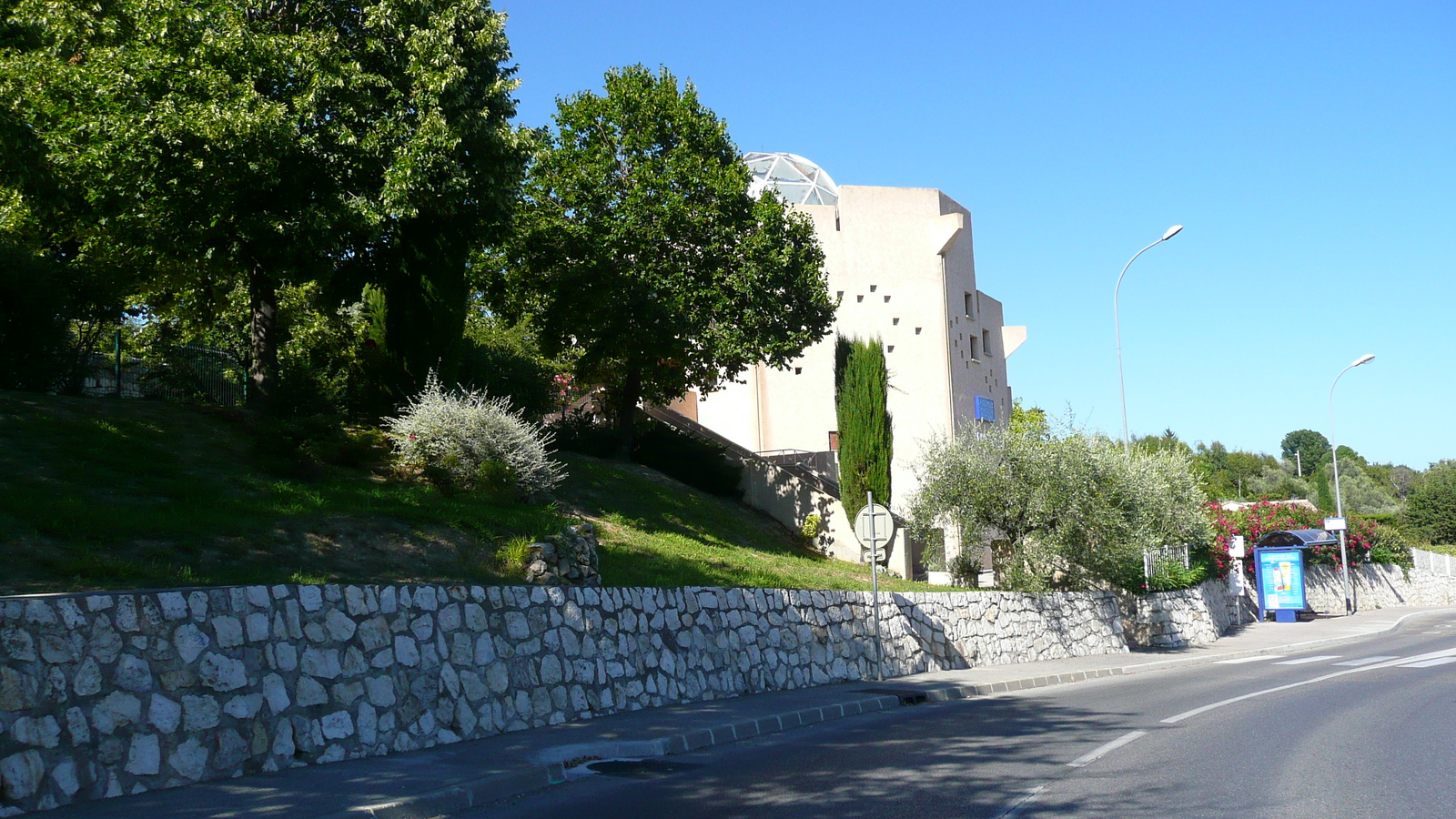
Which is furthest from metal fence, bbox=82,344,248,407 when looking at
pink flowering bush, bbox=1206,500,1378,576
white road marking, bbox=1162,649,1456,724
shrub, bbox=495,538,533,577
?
pink flowering bush, bbox=1206,500,1378,576

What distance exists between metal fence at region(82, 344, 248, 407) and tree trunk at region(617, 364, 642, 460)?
10767 mm

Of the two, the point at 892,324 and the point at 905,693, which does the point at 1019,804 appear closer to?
the point at 905,693

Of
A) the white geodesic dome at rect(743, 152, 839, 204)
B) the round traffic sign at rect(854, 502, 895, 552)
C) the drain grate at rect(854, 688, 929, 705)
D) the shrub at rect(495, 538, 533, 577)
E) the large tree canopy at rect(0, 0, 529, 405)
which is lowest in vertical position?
the drain grate at rect(854, 688, 929, 705)

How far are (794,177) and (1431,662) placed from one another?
33.2m

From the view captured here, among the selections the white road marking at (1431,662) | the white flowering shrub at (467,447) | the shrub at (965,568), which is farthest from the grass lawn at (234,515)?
the white road marking at (1431,662)

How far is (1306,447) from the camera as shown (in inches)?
5728

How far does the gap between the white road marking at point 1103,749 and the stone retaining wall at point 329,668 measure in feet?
18.5

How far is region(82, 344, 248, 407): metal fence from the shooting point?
60.5ft

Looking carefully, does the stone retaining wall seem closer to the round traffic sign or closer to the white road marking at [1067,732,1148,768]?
the round traffic sign

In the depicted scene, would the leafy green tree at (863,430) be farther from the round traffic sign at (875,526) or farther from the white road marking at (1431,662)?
the white road marking at (1431,662)

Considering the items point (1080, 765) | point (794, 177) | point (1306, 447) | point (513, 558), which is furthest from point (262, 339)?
point (1306, 447)

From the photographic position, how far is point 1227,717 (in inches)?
464

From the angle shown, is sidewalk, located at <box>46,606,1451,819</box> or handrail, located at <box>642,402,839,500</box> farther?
handrail, located at <box>642,402,839,500</box>

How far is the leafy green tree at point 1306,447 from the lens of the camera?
142262 mm
